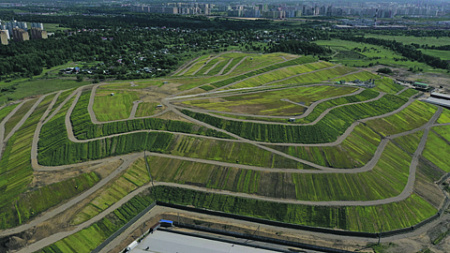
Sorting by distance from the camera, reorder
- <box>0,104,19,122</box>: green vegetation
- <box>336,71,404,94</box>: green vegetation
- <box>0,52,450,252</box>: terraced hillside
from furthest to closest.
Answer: <box>336,71,404,94</box>: green vegetation, <box>0,104,19,122</box>: green vegetation, <box>0,52,450,252</box>: terraced hillside

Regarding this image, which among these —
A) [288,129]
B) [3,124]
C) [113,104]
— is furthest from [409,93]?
[3,124]

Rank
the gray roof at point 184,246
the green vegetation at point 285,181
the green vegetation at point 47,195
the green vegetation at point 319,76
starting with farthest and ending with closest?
the green vegetation at point 319,76
the green vegetation at point 285,181
the green vegetation at point 47,195
the gray roof at point 184,246

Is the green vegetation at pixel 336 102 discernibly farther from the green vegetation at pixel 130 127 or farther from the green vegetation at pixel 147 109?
the green vegetation at pixel 147 109

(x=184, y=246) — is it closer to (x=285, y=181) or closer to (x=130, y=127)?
(x=285, y=181)

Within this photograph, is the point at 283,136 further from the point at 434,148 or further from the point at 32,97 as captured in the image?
the point at 32,97

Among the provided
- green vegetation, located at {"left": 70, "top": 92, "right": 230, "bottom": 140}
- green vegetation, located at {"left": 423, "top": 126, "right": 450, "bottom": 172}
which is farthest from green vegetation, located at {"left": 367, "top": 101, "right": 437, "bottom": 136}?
green vegetation, located at {"left": 70, "top": 92, "right": 230, "bottom": 140}

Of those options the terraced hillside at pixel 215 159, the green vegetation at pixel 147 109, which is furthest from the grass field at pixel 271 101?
the green vegetation at pixel 147 109

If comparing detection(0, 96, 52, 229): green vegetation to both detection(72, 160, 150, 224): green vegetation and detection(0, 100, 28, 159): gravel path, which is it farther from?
detection(72, 160, 150, 224): green vegetation
